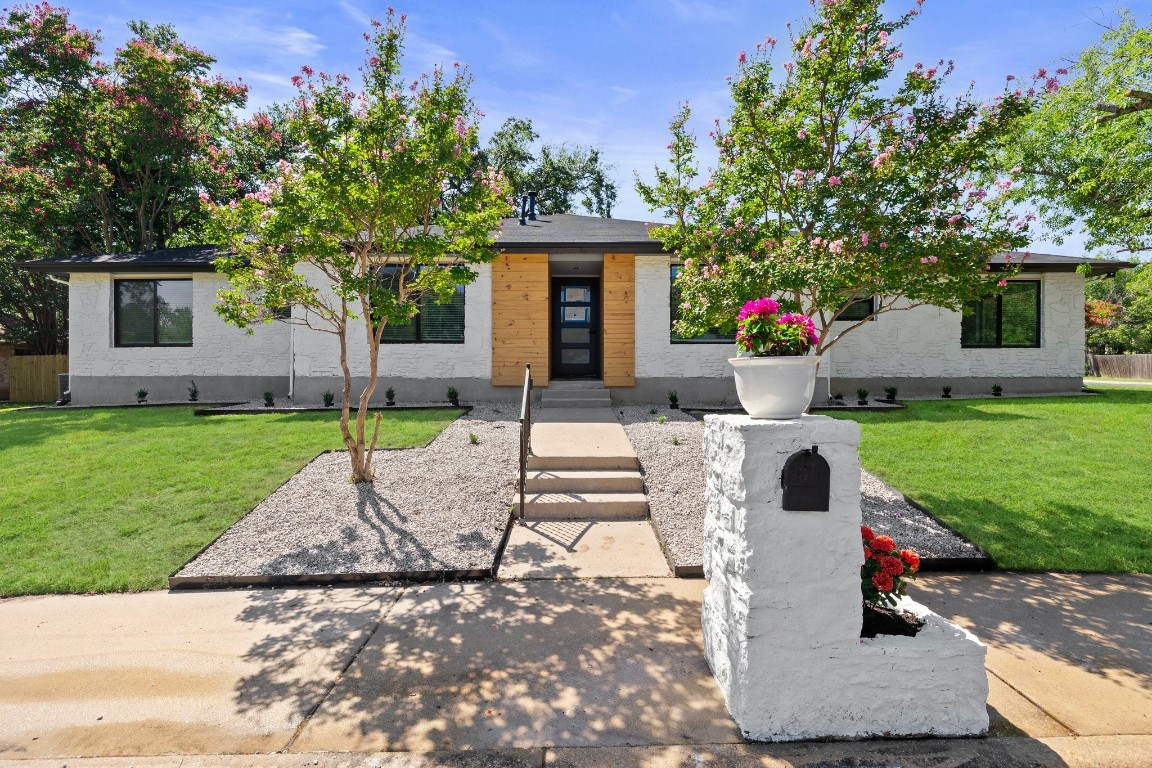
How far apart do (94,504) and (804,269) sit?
292 inches

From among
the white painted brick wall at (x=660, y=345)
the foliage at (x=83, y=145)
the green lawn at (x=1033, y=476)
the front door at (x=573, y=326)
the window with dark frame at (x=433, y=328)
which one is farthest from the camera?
the foliage at (x=83, y=145)

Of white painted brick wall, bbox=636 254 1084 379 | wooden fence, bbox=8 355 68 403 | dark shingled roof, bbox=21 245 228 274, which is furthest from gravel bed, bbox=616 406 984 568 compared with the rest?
wooden fence, bbox=8 355 68 403

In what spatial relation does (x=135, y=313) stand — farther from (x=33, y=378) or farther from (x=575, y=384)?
(x=575, y=384)

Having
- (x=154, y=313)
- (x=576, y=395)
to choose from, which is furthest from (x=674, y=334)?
(x=154, y=313)

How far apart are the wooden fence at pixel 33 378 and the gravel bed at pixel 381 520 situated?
587 inches

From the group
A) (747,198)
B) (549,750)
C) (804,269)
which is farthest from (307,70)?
(549,750)

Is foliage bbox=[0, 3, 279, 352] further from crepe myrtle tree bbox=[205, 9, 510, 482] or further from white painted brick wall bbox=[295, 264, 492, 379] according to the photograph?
crepe myrtle tree bbox=[205, 9, 510, 482]

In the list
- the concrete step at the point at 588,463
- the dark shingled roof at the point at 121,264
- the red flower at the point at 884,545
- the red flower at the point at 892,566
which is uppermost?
the dark shingled roof at the point at 121,264

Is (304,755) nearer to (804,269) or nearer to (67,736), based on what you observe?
(67,736)

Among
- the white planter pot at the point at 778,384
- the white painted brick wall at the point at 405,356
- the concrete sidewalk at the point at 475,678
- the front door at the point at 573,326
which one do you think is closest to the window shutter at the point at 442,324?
the white painted brick wall at the point at 405,356

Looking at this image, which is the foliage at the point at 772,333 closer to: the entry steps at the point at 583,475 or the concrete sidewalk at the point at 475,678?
the concrete sidewalk at the point at 475,678

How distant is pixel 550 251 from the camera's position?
1067cm

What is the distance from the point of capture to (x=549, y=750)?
7.31 ft

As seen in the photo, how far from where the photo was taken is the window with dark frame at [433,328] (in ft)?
37.2
